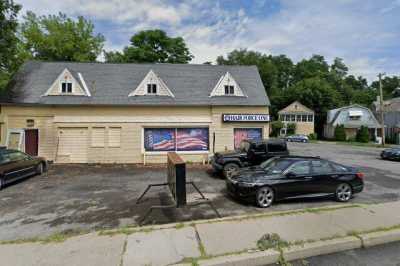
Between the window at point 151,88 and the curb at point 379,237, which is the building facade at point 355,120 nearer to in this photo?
the window at point 151,88

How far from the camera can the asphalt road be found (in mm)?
3955

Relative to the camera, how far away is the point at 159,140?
15.4 meters

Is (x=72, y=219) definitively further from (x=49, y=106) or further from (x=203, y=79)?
(x=203, y=79)

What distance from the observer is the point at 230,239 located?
179 inches

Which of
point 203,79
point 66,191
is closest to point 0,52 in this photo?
point 66,191

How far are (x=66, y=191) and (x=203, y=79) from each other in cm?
1224

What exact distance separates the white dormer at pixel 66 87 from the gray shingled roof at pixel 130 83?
1.18ft

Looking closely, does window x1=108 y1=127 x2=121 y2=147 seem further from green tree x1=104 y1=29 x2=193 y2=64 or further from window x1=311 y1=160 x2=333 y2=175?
green tree x1=104 y1=29 x2=193 y2=64

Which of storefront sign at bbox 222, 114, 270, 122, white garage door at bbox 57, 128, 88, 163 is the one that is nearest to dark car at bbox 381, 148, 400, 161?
storefront sign at bbox 222, 114, 270, 122

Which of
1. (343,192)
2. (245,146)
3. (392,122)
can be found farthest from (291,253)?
(392,122)

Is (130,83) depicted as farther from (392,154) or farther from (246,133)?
(392,154)

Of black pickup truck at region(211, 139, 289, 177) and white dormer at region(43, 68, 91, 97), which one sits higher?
white dormer at region(43, 68, 91, 97)

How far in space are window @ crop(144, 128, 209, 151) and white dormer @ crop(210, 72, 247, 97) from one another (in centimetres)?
307

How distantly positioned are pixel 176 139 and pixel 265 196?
9.49 m
